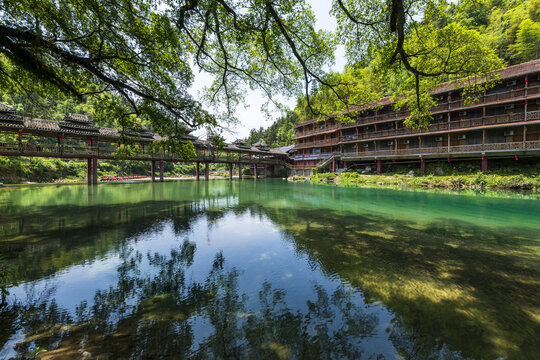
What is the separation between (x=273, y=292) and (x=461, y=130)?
97.4 feet

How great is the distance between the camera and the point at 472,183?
20156 mm

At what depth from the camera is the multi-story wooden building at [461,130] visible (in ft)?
66.6

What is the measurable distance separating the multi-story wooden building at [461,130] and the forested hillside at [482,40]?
16.8ft

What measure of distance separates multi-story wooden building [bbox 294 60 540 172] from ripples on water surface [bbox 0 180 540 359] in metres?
19.6

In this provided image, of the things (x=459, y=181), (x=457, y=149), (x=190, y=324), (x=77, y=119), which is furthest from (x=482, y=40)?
(x=77, y=119)

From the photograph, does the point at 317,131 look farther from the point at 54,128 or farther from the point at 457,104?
the point at 54,128

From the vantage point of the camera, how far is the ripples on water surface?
8.42ft

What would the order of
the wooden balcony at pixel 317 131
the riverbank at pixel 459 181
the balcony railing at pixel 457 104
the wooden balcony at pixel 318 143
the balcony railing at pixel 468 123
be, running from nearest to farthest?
1. the riverbank at pixel 459 181
2. the balcony railing at pixel 457 104
3. the balcony railing at pixel 468 123
4. the wooden balcony at pixel 318 143
5. the wooden balcony at pixel 317 131

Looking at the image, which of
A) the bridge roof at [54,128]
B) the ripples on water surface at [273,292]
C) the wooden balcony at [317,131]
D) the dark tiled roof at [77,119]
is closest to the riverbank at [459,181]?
the wooden balcony at [317,131]

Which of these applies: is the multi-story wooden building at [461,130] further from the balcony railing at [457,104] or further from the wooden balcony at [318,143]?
the wooden balcony at [318,143]

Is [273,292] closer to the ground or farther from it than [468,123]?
closer to the ground

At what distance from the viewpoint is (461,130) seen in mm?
23578

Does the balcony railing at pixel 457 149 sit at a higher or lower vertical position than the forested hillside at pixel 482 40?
lower

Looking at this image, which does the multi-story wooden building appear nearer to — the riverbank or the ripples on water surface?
the riverbank
